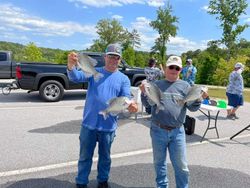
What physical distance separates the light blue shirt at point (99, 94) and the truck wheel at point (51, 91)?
8200 mm

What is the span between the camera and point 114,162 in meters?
5.23

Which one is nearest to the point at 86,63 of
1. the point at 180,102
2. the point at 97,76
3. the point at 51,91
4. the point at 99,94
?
the point at 97,76

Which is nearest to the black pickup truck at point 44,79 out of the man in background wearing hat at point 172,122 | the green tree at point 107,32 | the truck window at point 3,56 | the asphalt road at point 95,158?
the asphalt road at point 95,158

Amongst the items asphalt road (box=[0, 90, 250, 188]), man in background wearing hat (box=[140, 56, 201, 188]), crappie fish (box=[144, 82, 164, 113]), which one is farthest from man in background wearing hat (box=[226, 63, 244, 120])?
crappie fish (box=[144, 82, 164, 113])

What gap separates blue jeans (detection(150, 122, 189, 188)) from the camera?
3.49m

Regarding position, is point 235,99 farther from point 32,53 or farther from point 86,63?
point 32,53

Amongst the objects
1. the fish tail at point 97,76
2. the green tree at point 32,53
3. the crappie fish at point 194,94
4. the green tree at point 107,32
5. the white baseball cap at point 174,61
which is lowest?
the crappie fish at point 194,94

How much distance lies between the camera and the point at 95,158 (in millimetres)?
5355

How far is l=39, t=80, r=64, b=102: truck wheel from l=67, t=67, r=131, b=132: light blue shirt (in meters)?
8.20

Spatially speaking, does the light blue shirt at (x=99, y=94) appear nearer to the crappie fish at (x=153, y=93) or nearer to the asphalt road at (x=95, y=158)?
the crappie fish at (x=153, y=93)

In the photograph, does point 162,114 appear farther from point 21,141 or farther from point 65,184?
point 21,141

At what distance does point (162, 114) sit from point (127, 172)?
5.75ft

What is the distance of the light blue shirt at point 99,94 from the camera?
141 inches

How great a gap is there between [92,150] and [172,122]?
3.73 feet
